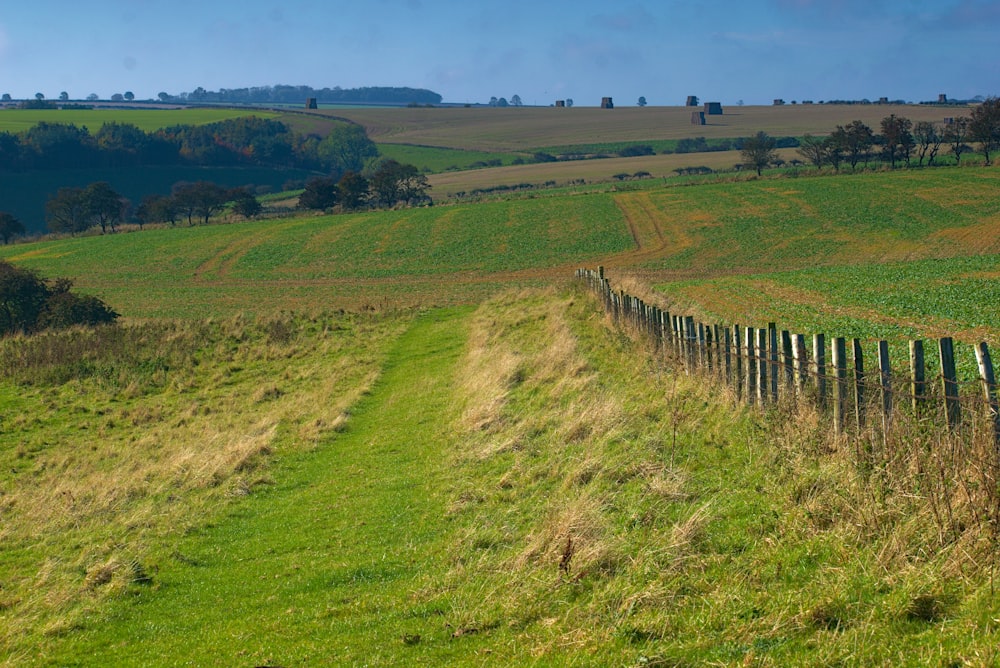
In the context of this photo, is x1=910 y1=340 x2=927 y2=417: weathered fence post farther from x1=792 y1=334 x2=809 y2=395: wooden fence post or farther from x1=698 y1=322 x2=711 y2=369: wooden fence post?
x1=698 y1=322 x2=711 y2=369: wooden fence post

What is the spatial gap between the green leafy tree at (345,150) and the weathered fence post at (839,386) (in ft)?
517

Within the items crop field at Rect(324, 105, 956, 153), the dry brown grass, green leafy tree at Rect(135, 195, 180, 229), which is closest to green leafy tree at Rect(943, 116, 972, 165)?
crop field at Rect(324, 105, 956, 153)

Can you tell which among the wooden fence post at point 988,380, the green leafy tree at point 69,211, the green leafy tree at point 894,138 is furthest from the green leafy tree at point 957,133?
the wooden fence post at point 988,380

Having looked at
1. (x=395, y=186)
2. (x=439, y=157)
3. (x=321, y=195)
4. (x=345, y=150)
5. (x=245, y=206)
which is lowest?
(x=245, y=206)

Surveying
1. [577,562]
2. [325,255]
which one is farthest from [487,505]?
[325,255]

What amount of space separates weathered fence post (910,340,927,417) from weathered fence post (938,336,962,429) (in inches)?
8.2

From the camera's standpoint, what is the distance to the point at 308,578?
30.2ft

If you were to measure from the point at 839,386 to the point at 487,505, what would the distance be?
392cm

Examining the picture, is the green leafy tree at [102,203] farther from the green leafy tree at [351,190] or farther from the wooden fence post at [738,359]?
the wooden fence post at [738,359]

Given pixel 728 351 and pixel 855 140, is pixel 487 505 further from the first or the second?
pixel 855 140

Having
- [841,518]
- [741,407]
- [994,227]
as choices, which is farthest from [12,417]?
[994,227]

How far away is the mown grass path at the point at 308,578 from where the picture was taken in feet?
24.8

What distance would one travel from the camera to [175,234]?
3179 inches

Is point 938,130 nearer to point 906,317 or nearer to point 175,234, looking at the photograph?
point 175,234
